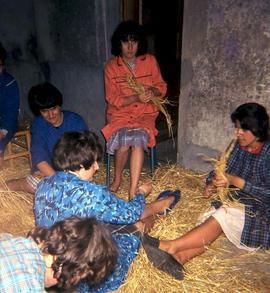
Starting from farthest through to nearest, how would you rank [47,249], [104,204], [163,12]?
[163,12]
[104,204]
[47,249]

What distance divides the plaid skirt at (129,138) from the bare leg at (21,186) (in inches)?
43.4

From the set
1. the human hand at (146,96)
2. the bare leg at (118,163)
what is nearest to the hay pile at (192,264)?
the bare leg at (118,163)

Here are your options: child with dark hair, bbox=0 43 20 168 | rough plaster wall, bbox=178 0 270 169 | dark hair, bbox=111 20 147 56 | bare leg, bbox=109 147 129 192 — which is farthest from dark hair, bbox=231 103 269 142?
child with dark hair, bbox=0 43 20 168

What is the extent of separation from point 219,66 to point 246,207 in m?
1.82

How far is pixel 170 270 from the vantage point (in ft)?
10.2

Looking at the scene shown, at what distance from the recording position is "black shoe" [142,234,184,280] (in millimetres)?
3055

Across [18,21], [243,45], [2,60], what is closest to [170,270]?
[243,45]

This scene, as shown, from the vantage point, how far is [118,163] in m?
4.77

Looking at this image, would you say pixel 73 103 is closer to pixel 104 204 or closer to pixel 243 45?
pixel 243 45

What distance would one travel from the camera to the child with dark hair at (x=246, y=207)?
128 inches

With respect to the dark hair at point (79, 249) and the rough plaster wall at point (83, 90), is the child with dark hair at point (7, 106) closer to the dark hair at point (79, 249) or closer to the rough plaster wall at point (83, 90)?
the rough plaster wall at point (83, 90)

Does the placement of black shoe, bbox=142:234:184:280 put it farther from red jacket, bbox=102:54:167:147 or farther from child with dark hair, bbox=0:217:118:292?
red jacket, bbox=102:54:167:147

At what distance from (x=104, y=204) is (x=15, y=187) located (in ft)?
7.59

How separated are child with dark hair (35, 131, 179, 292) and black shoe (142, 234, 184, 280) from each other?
15 centimetres
